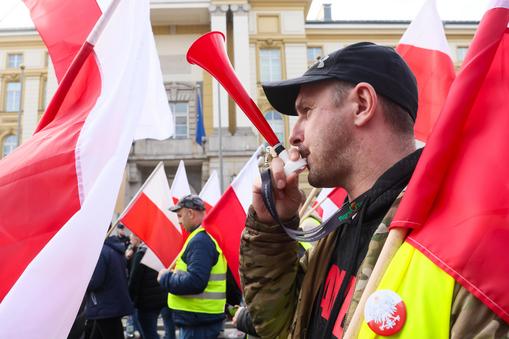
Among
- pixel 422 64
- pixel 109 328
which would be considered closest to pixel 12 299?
pixel 109 328

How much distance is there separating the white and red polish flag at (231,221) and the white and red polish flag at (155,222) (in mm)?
1282

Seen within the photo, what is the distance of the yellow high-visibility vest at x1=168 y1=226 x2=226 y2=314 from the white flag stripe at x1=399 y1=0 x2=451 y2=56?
2.53m

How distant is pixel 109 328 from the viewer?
4.15 metres

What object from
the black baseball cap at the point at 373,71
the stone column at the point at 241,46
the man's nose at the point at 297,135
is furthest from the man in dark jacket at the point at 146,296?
the stone column at the point at 241,46

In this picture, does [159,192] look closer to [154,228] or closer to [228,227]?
[154,228]

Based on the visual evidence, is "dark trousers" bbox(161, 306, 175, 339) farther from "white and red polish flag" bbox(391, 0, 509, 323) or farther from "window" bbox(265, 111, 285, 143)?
"window" bbox(265, 111, 285, 143)

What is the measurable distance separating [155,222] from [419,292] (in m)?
4.80

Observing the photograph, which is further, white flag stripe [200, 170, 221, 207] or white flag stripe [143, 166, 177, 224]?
white flag stripe [200, 170, 221, 207]

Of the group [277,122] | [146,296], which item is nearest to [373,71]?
[146,296]

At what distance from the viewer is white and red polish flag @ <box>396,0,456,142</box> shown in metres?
3.52

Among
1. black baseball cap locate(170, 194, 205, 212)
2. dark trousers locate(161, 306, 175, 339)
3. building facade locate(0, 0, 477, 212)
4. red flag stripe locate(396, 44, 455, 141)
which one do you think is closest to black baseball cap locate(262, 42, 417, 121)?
red flag stripe locate(396, 44, 455, 141)

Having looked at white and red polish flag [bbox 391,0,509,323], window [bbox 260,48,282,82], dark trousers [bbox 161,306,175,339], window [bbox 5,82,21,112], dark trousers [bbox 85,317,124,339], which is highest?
window [bbox 260,48,282,82]

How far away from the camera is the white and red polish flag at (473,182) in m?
0.70

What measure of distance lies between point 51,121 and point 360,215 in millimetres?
1536
